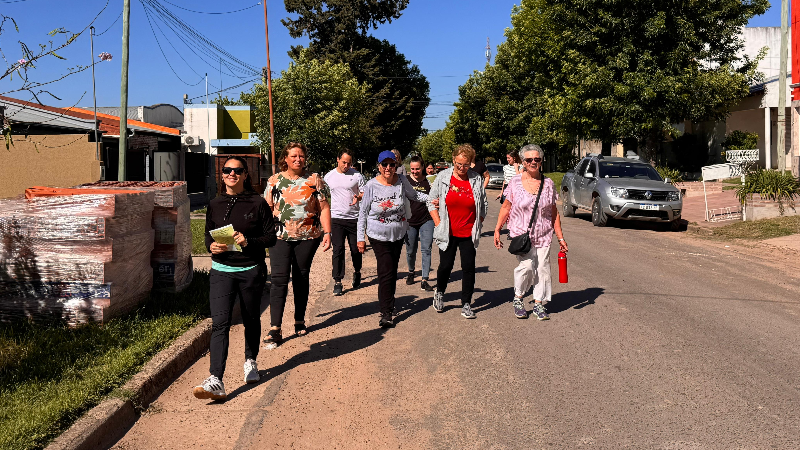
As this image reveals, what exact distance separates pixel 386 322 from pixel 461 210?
138 cm

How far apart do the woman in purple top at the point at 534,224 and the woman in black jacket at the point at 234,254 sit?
113 inches

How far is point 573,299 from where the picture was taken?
8.82 metres

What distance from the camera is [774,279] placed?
10.5 meters

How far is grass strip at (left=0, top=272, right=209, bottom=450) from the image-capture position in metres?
4.50

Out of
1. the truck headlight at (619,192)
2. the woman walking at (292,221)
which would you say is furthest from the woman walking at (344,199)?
the truck headlight at (619,192)

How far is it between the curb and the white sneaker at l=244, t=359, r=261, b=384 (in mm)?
658

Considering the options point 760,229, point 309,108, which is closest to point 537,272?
point 760,229

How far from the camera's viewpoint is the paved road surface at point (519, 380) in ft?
15.0

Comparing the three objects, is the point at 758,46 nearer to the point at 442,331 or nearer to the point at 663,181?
the point at 663,181

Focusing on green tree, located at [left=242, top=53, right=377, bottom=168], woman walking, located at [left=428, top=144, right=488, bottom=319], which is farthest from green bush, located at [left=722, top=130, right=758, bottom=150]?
woman walking, located at [left=428, top=144, right=488, bottom=319]

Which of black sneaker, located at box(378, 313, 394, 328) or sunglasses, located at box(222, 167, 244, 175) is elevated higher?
sunglasses, located at box(222, 167, 244, 175)

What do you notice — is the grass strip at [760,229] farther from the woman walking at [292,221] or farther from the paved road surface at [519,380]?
the woman walking at [292,221]

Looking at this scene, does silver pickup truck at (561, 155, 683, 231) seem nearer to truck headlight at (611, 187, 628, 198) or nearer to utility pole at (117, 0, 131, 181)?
truck headlight at (611, 187, 628, 198)

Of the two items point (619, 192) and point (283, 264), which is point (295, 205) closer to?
point (283, 264)
